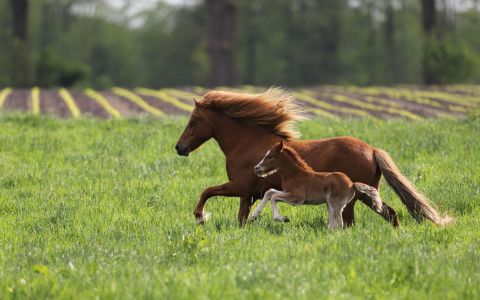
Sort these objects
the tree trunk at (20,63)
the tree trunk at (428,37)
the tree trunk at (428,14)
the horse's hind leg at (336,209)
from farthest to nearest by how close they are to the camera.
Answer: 1. the tree trunk at (20,63)
2. the tree trunk at (428,14)
3. the tree trunk at (428,37)
4. the horse's hind leg at (336,209)

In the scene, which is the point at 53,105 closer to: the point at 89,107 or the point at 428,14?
the point at 89,107

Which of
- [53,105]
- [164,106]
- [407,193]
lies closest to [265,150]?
[407,193]

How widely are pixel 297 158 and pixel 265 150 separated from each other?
762mm

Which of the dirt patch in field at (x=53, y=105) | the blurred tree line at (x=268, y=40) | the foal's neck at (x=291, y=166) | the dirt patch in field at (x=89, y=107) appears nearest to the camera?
the foal's neck at (x=291, y=166)

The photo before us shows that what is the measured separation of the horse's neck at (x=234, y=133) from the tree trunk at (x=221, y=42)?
35327mm

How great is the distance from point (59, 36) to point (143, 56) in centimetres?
1115

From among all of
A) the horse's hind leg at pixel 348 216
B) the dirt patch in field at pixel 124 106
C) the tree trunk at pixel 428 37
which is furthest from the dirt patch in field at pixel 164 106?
the tree trunk at pixel 428 37

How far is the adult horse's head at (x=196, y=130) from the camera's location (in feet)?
35.6

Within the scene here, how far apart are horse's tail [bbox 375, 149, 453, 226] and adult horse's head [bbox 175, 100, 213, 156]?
231cm

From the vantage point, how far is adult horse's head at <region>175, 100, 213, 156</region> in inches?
428

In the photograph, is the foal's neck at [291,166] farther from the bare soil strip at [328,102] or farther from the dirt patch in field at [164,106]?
the dirt patch in field at [164,106]

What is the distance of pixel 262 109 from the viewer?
10680 mm

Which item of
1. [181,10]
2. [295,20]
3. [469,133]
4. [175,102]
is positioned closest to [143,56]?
[181,10]

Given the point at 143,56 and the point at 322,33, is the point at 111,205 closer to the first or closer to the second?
the point at 322,33
